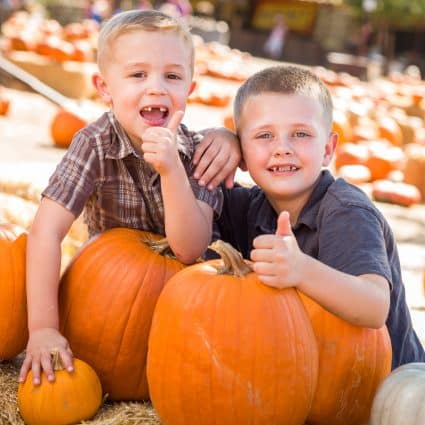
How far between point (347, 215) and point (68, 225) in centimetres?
82

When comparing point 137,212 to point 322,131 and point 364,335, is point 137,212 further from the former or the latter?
point 364,335

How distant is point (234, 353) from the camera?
196 centimetres

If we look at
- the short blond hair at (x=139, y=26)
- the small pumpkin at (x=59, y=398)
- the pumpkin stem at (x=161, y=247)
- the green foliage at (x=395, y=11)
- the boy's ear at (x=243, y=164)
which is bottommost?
the small pumpkin at (x=59, y=398)

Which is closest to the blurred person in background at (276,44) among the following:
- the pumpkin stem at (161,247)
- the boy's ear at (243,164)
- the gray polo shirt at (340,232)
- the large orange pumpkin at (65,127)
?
the large orange pumpkin at (65,127)

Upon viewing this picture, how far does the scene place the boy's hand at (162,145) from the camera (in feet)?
7.17

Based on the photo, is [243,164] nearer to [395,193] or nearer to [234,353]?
[234,353]

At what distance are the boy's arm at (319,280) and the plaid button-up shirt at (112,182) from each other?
62 cm

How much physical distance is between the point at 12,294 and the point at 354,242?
39.5 inches

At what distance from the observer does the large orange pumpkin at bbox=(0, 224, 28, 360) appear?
7.95 ft

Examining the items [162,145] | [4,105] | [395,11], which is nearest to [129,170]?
[162,145]

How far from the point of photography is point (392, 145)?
9.09m

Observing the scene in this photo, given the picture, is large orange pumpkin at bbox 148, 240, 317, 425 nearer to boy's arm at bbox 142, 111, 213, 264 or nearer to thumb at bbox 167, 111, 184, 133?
boy's arm at bbox 142, 111, 213, 264

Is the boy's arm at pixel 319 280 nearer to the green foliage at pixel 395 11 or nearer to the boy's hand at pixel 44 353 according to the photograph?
the boy's hand at pixel 44 353

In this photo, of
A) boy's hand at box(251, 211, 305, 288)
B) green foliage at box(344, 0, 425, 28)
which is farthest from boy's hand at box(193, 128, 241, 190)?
green foliage at box(344, 0, 425, 28)
